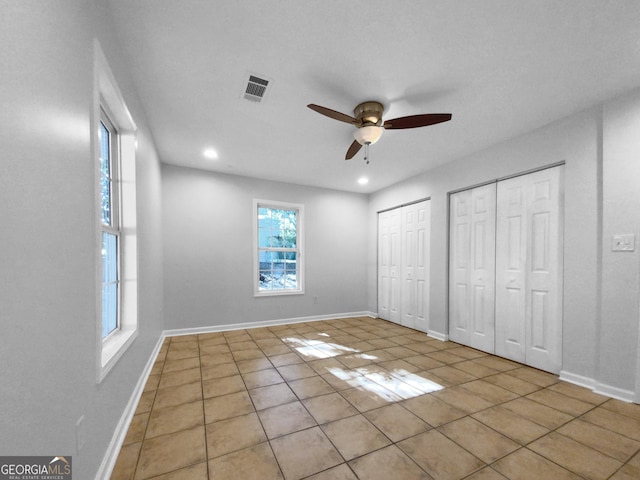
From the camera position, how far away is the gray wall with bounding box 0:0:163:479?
723 mm

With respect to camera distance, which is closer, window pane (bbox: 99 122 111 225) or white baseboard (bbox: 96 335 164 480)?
white baseboard (bbox: 96 335 164 480)

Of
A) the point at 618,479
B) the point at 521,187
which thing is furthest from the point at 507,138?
the point at 618,479

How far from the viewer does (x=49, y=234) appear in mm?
917

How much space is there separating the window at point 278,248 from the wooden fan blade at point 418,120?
2.97 meters

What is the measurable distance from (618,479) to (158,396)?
10.5ft

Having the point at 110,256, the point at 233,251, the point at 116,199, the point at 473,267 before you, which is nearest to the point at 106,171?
the point at 116,199

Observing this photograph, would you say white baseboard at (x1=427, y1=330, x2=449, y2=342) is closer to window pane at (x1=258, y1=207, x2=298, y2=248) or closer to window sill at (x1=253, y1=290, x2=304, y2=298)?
window sill at (x1=253, y1=290, x2=304, y2=298)

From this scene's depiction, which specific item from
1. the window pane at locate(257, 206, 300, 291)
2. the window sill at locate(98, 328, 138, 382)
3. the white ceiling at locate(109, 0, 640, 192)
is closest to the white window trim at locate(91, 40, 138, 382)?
the window sill at locate(98, 328, 138, 382)

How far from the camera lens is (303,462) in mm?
1531

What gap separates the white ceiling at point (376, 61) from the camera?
154 centimetres

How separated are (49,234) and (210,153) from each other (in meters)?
3.01

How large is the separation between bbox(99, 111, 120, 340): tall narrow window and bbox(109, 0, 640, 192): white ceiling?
0.61 m

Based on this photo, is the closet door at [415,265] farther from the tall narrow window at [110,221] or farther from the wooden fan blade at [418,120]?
the tall narrow window at [110,221]

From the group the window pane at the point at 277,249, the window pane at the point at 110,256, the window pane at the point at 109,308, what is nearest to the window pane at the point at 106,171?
the window pane at the point at 110,256
